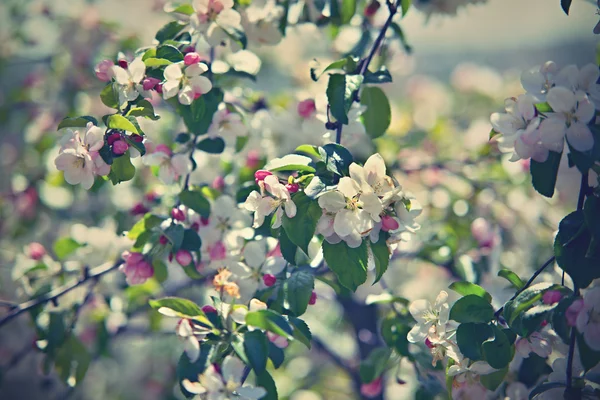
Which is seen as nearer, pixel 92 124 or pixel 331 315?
pixel 92 124

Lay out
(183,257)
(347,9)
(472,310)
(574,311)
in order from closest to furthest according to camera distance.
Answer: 1. (574,311)
2. (472,310)
3. (183,257)
4. (347,9)

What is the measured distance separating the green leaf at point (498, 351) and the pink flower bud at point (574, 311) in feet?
0.33

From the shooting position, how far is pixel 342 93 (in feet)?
2.89

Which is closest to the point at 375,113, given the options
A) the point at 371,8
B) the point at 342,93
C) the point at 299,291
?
the point at 342,93

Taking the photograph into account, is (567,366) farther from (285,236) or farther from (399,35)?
(399,35)

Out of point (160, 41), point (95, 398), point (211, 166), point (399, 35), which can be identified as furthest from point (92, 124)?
point (95, 398)

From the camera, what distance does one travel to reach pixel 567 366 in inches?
31.2

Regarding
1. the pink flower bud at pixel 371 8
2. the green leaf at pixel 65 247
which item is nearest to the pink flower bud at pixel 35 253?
the green leaf at pixel 65 247

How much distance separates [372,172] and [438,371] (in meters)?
0.44

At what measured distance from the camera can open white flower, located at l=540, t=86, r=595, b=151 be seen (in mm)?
731

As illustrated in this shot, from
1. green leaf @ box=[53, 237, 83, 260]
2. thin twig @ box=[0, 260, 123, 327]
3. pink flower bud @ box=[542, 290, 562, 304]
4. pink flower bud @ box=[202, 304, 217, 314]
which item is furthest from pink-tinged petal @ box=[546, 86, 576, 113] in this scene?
green leaf @ box=[53, 237, 83, 260]

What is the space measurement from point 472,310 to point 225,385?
38 cm

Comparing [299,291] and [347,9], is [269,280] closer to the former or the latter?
[299,291]

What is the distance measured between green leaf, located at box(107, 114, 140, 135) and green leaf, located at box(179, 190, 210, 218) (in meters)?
0.21
